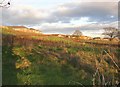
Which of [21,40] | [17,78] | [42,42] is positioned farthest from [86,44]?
[17,78]

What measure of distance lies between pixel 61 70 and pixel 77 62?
3.74ft

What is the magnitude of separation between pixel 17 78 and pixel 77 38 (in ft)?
26.0

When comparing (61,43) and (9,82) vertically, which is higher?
(61,43)

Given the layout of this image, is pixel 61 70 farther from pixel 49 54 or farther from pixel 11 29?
pixel 11 29

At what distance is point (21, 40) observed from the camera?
1658cm

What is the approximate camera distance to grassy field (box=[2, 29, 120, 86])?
1329cm

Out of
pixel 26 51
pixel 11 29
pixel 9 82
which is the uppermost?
pixel 11 29

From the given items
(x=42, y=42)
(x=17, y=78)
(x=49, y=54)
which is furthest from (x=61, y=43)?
(x=17, y=78)

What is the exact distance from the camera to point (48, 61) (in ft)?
48.1

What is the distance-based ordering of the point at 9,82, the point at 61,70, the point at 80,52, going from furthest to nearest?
the point at 80,52 → the point at 61,70 → the point at 9,82

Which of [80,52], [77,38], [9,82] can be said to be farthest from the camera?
[77,38]

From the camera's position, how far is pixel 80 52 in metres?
16.5

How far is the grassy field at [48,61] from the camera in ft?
43.6

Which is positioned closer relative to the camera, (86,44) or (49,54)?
(49,54)
